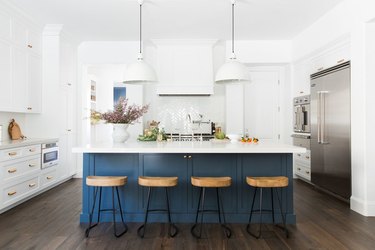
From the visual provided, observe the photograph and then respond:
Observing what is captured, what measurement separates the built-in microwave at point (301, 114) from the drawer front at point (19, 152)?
4778 mm

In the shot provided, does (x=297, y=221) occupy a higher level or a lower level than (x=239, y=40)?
lower

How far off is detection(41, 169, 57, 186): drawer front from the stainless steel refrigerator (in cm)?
469

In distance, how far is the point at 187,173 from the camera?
131 inches

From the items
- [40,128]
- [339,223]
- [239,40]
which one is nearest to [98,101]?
[40,128]

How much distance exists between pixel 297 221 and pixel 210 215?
1.10 meters

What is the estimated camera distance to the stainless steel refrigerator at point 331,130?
3.88m

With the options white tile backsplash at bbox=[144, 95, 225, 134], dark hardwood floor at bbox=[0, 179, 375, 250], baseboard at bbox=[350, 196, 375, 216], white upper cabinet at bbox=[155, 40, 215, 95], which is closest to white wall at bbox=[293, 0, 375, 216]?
baseboard at bbox=[350, 196, 375, 216]

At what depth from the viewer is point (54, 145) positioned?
4859mm

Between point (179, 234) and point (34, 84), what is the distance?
12.2 ft

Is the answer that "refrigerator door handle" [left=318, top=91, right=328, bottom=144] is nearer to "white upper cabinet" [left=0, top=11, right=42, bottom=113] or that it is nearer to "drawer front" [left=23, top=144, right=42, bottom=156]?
"drawer front" [left=23, top=144, right=42, bottom=156]

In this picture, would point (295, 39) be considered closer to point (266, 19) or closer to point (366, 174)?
point (266, 19)

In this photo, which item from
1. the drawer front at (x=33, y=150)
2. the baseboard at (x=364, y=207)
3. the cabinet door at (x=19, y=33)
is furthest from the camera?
the cabinet door at (x=19, y=33)

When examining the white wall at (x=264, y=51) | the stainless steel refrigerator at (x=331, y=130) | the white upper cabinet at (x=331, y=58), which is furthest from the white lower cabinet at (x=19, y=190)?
the white upper cabinet at (x=331, y=58)

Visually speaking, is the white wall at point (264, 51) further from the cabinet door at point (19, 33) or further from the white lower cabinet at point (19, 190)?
the white lower cabinet at point (19, 190)
